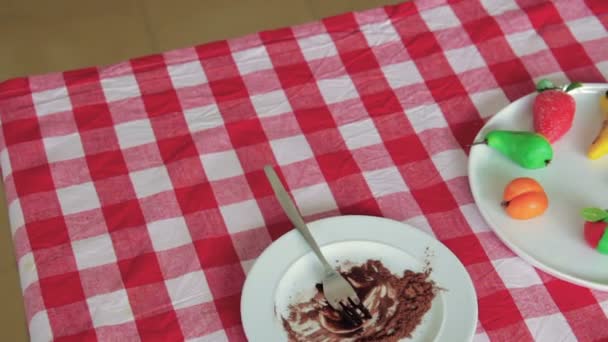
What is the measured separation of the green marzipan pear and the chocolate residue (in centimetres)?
20

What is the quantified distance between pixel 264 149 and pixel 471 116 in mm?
274

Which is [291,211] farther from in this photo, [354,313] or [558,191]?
[558,191]

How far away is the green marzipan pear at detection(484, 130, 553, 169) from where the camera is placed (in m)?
1.03

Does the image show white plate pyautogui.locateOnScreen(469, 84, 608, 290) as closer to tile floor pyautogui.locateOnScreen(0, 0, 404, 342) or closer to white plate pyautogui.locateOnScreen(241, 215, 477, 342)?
white plate pyautogui.locateOnScreen(241, 215, 477, 342)

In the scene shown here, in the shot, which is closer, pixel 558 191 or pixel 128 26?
pixel 558 191

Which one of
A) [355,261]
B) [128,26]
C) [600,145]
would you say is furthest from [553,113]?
[128,26]

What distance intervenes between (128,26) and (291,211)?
26.8 inches

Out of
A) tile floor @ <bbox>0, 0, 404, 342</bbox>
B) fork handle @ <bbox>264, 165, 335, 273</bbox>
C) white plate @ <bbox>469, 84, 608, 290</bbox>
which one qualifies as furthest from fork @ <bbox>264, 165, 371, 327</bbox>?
tile floor @ <bbox>0, 0, 404, 342</bbox>

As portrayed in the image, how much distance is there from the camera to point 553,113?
1061 mm

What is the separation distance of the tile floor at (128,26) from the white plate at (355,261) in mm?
583

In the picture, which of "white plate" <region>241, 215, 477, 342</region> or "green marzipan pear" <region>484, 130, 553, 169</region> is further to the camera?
"green marzipan pear" <region>484, 130, 553, 169</region>

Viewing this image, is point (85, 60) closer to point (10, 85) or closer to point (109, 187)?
point (10, 85)

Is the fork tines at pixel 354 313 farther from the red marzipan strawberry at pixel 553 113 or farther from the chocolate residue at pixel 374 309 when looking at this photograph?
the red marzipan strawberry at pixel 553 113

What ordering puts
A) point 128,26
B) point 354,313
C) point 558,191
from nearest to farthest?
point 354,313, point 558,191, point 128,26
